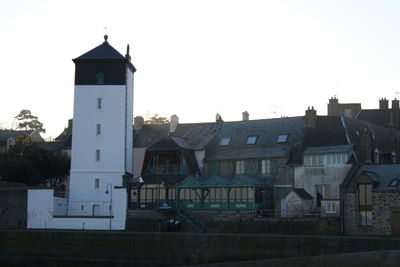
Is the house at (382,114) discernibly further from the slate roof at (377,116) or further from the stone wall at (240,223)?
the stone wall at (240,223)

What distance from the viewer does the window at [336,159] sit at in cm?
4859

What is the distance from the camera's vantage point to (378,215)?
144ft

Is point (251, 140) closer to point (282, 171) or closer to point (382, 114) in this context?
point (282, 171)

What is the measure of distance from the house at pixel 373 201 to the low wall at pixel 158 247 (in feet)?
31.0

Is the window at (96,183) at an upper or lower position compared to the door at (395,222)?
upper

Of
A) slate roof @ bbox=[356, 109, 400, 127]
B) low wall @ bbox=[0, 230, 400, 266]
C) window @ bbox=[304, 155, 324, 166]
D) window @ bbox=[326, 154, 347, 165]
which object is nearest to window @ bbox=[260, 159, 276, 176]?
window @ bbox=[304, 155, 324, 166]

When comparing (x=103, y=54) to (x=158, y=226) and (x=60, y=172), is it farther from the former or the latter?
(x=158, y=226)

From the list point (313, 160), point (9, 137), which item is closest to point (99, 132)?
point (313, 160)

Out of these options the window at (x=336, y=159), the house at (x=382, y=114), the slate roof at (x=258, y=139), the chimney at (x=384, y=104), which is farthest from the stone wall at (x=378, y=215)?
the chimney at (x=384, y=104)

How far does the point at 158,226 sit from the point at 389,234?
586 inches

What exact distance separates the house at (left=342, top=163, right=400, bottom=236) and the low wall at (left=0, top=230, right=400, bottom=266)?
944 centimetres

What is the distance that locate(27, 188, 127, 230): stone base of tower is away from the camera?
50844 mm

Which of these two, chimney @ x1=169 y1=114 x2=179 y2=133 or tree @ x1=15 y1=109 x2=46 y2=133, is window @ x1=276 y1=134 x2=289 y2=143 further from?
tree @ x1=15 y1=109 x2=46 y2=133

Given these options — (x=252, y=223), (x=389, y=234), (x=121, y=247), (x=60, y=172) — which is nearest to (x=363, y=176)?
(x=389, y=234)
